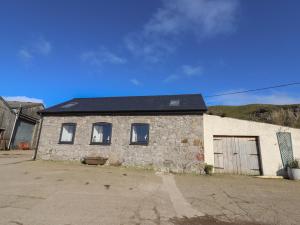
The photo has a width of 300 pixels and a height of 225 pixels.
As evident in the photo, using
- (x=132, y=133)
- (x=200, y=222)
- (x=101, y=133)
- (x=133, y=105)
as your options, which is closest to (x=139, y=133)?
(x=132, y=133)

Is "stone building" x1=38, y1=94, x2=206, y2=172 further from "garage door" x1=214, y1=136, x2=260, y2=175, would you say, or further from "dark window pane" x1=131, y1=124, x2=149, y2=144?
"garage door" x1=214, y1=136, x2=260, y2=175

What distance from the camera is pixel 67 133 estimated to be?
14.8 m

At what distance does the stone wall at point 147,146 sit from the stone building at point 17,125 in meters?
11.4

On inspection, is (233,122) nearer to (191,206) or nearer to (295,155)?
(295,155)

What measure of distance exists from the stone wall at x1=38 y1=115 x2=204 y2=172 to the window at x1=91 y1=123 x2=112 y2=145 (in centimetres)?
27

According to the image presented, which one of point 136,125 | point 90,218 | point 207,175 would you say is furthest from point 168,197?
point 136,125

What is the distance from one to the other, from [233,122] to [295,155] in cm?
374

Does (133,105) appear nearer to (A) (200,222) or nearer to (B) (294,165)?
(B) (294,165)

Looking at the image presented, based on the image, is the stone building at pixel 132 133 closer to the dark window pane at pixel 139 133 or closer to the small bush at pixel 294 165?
the dark window pane at pixel 139 133

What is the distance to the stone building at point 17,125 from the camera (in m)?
22.8

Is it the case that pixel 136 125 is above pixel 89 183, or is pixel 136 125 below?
above

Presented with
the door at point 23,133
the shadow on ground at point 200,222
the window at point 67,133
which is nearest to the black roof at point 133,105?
the window at point 67,133

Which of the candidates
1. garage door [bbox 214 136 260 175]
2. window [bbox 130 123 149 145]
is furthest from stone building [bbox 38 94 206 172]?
garage door [bbox 214 136 260 175]

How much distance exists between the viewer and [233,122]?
42.2ft
